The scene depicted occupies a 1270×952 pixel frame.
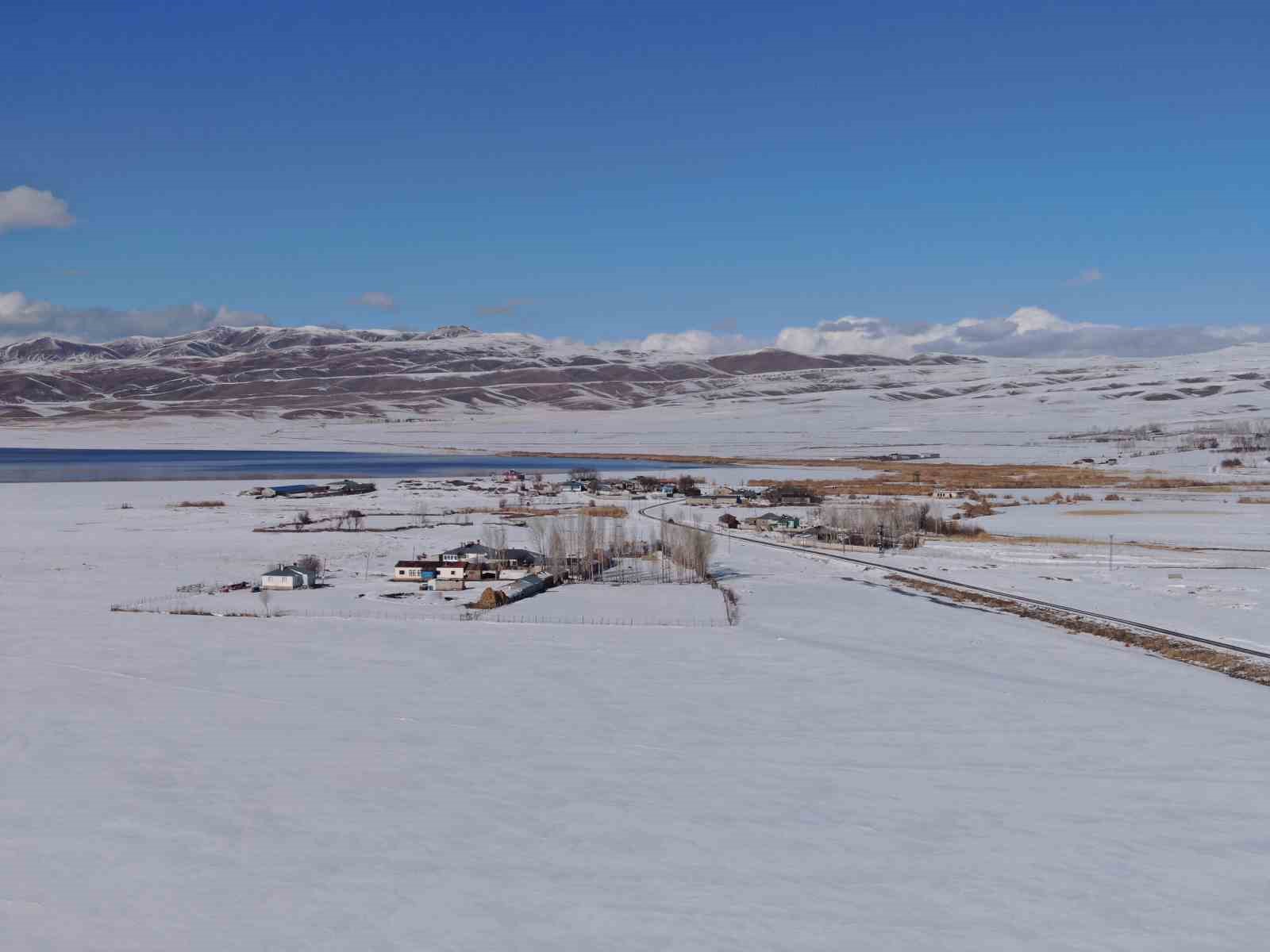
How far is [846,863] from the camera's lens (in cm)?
897

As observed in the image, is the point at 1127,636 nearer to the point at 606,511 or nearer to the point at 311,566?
the point at 311,566

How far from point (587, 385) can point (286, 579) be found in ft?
488

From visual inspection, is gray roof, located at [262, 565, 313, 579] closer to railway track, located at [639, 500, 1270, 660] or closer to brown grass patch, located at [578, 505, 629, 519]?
railway track, located at [639, 500, 1270, 660]

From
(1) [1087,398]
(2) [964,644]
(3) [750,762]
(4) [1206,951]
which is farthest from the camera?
(1) [1087,398]

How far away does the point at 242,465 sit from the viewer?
222 feet

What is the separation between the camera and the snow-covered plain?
316 inches

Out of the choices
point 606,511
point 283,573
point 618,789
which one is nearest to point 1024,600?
point 618,789

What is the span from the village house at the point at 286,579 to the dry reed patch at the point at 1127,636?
12.2 meters

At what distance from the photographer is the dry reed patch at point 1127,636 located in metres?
16.0

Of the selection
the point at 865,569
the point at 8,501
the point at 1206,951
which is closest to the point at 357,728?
the point at 1206,951

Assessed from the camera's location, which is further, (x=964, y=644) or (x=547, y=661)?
(x=964, y=644)

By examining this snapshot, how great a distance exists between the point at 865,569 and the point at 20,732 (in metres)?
18.3

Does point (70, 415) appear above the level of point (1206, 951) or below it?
above

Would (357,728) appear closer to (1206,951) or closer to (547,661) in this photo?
(547,661)
